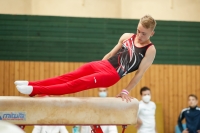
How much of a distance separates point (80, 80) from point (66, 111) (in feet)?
1.43

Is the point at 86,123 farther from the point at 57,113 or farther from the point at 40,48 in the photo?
the point at 40,48

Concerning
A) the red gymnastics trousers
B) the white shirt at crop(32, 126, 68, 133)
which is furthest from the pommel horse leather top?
the white shirt at crop(32, 126, 68, 133)

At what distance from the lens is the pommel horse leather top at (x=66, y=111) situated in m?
4.68

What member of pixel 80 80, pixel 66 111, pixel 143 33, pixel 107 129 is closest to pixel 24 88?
pixel 66 111

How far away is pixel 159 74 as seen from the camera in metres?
12.2

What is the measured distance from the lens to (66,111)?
4805 millimetres

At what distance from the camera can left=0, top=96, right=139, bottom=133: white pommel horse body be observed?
468 cm

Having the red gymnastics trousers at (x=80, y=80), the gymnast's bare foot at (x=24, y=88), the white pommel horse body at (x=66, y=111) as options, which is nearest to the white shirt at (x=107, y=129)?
the red gymnastics trousers at (x=80, y=80)

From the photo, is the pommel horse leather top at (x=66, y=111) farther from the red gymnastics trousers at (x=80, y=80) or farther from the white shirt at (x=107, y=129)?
the white shirt at (x=107, y=129)

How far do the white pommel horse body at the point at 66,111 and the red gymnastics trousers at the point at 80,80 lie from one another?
13cm

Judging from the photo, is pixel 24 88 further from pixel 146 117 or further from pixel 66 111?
pixel 146 117

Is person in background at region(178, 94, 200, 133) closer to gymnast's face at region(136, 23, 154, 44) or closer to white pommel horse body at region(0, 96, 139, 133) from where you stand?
gymnast's face at region(136, 23, 154, 44)

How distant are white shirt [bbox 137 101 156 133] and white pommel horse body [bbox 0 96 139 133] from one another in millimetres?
4391

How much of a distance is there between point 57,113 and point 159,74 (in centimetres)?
774
